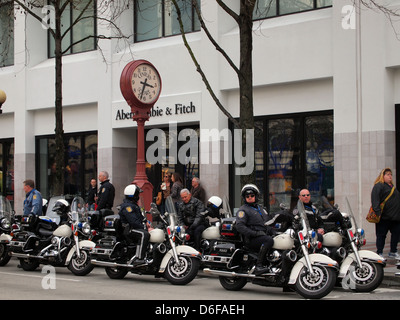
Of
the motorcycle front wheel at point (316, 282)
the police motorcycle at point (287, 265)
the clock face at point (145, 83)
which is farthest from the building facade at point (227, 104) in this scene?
the motorcycle front wheel at point (316, 282)

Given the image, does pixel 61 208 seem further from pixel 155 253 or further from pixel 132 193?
pixel 155 253

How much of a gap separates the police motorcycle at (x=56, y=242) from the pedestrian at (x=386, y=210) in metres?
5.66

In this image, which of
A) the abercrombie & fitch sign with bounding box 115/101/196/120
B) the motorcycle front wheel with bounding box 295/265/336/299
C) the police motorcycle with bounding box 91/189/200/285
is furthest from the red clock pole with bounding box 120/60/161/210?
the motorcycle front wheel with bounding box 295/265/336/299

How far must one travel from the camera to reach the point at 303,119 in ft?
64.1

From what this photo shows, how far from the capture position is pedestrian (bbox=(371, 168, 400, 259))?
14422mm

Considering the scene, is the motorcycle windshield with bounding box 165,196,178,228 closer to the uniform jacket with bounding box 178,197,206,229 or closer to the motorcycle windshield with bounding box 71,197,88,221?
the uniform jacket with bounding box 178,197,206,229

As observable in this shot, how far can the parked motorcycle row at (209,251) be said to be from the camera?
10.7 m

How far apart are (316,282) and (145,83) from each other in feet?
31.3

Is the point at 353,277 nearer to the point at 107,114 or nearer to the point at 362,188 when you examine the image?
the point at 362,188

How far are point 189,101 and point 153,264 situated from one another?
981 cm

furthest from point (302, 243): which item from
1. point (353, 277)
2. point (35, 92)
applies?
point (35, 92)

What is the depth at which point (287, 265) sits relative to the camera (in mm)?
10742

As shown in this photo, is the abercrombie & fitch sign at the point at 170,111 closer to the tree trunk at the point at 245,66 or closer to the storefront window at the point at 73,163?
the storefront window at the point at 73,163

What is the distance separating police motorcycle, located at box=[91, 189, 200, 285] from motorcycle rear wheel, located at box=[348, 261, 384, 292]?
2.61m
